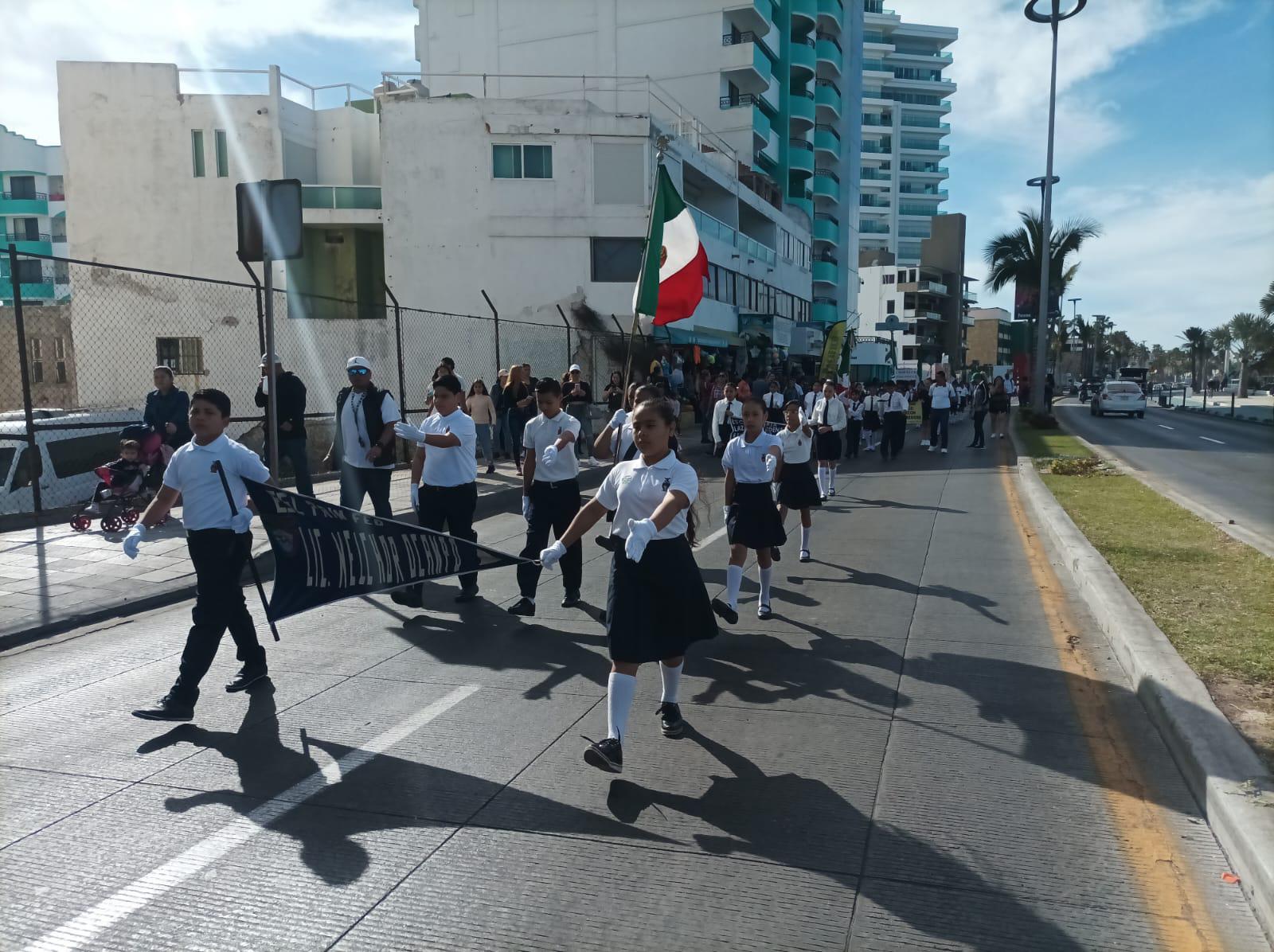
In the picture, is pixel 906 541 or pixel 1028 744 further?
pixel 906 541

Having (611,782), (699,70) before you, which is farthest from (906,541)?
(699,70)

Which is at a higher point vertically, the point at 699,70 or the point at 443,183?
the point at 699,70

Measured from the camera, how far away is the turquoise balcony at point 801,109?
58.3 meters

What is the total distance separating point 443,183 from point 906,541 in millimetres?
25682

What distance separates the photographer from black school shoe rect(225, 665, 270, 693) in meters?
5.64

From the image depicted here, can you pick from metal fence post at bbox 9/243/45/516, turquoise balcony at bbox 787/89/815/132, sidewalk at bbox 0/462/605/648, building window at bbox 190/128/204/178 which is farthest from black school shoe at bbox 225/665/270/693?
turquoise balcony at bbox 787/89/815/132

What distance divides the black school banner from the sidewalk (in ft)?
8.29

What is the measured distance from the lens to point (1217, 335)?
11475cm

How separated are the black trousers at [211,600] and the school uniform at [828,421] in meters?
9.71

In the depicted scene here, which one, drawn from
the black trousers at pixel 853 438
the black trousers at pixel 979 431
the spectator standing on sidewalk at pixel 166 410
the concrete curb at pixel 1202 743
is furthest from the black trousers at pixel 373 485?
the black trousers at pixel 979 431

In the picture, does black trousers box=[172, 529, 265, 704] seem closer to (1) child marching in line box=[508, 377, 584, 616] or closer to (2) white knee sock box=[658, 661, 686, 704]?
(2) white knee sock box=[658, 661, 686, 704]

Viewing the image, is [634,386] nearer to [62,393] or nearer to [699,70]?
[62,393]

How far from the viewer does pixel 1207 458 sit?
2236 cm

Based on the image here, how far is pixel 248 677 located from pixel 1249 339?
95603mm
